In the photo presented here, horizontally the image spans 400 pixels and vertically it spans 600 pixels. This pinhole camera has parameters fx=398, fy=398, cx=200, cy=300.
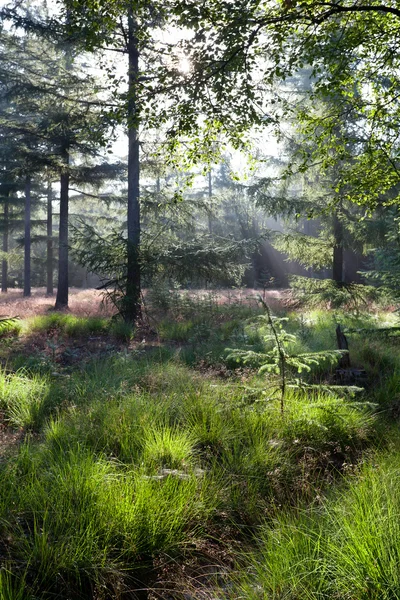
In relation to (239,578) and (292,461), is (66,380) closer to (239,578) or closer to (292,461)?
(292,461)

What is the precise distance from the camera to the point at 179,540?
2764 millimetres

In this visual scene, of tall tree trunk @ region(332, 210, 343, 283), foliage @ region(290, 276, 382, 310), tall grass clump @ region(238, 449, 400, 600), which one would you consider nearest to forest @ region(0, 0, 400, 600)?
tall grass clump @ region(238, 449, 400, 600)

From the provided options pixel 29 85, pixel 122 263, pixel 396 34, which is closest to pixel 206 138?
pixel 396 34

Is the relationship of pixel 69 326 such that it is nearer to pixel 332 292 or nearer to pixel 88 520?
pixel 332 292

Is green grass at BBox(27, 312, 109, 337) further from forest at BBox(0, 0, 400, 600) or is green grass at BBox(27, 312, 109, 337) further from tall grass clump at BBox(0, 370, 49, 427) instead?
tall grass clump at BBox(0, 370, 49, 427)

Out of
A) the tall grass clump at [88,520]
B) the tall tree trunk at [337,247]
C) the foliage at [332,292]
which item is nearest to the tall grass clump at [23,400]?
the tall grass clump at [88,520]

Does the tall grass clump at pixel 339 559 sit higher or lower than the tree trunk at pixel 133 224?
lower

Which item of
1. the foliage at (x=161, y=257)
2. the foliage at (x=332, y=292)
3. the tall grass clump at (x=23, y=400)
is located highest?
the foliage at (x=161, y=257)

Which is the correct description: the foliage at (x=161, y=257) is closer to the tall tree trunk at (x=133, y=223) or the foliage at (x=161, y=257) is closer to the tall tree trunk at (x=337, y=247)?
the tall tree trunk at (x=133, y=223)

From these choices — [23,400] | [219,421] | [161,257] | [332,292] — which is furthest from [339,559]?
[332,292]

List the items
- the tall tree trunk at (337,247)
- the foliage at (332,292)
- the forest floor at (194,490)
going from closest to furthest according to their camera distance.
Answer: the forest floor at (194,490)
the foliage at (332,292)
the tall tree trunk at (337,247)

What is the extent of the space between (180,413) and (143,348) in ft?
16.3

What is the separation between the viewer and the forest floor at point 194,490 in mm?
2268

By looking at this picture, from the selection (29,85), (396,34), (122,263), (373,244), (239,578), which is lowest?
(239,578)
